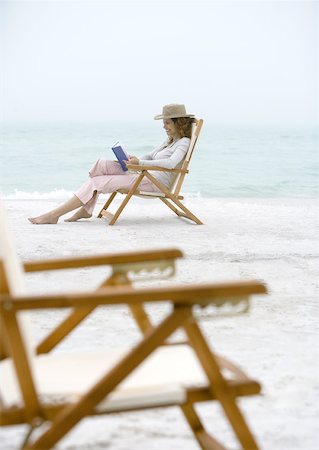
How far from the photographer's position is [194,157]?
26219mm

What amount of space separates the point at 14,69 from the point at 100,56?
3.43 meters

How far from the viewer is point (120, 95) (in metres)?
35.9

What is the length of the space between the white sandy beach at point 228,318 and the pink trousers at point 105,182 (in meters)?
0.23

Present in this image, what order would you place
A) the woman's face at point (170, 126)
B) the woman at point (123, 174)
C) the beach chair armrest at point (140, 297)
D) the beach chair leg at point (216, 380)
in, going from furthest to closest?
the woman's face at point (170, 126)
the woman at point (123, 174)
the beach chair leg at point (216, 380)
the beach chair armrest at point (140, 297)

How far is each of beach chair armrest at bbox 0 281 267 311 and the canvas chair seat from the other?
200 mm

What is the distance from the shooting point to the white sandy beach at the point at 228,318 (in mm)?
2508

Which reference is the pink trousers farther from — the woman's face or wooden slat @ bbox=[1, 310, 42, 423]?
wooden slat @ bbox=[1, 310, 42, 423]

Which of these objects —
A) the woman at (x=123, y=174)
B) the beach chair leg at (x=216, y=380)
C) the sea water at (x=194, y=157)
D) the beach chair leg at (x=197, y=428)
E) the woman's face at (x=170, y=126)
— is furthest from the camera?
the sea water at (x=194, y=157)

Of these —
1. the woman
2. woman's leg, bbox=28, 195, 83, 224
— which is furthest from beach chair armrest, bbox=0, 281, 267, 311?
woman's leg, bbox=28, 195, 83, 224

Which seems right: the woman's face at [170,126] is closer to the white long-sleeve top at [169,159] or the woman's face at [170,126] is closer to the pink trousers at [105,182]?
the white long-sleeve top at [169,159]

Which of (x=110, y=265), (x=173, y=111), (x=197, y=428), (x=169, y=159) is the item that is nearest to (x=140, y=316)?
(x=110, y=265)

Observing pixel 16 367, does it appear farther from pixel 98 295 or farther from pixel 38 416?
pixel 98 295

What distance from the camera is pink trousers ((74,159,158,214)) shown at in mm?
7301

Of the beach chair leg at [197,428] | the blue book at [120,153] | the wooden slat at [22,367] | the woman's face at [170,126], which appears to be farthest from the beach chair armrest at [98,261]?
the woman's face at [170,126]
